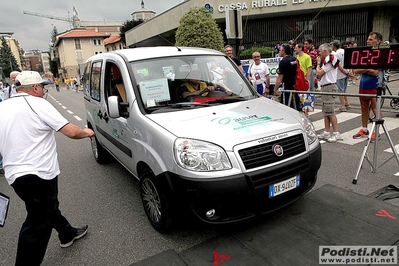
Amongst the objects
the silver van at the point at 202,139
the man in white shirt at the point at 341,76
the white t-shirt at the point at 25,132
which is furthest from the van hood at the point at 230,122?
the man in white shirt at the point at 341,76

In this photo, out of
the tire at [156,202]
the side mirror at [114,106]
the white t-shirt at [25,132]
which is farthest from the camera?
the side mirror at [114,106]

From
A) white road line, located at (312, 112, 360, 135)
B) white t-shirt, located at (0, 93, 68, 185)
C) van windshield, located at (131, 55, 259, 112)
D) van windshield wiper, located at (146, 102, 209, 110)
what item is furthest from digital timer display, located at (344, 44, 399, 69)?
white t-shirt, located at (0, 93, 68, 185)

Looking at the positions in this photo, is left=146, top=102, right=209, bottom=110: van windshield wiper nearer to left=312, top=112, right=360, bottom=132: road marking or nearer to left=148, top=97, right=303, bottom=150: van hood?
left=148, top=97, right=303, bottom=150: van hood

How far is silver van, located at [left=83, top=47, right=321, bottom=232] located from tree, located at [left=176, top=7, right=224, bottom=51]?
1526 cm

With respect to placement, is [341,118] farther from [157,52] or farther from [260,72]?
[157,52]

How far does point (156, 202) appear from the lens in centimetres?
320

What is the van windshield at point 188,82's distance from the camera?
361cm

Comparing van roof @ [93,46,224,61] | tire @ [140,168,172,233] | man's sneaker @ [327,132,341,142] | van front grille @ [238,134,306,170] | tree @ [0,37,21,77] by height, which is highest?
tree @ [0,37,21,77]

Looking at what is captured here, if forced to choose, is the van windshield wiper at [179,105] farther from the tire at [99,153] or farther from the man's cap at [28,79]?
the tire at [99,153]

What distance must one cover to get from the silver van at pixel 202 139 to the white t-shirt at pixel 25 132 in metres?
0.88

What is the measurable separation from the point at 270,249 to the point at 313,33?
24.7 meters

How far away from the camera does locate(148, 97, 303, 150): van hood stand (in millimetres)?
2844

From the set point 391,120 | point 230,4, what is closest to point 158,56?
point 391,120

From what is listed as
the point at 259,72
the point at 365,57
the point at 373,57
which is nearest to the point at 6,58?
the point at 259,72
